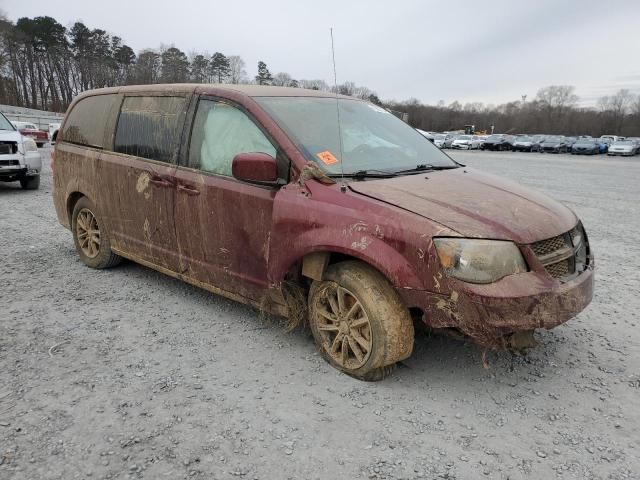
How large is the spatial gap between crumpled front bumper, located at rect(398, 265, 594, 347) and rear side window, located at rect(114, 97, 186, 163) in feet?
7.89

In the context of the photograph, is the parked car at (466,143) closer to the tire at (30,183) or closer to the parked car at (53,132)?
the parked car at (53,132)

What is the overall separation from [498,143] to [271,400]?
50172mm

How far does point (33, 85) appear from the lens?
75.0 metres

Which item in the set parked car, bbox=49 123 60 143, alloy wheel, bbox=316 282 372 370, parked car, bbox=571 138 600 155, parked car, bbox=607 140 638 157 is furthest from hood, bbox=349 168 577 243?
parked car, bbox=607 140 638 157

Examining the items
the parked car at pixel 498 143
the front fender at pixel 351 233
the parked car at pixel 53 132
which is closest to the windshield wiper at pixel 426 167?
the front fender at pixel 351 233

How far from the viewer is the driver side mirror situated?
327 centimetres

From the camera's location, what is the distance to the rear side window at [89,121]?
4922mm

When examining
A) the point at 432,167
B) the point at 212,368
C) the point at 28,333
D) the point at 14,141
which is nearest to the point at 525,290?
the point at 432,167

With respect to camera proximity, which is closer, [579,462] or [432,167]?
[579,462]

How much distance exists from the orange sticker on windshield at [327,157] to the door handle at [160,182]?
1358 millimetres

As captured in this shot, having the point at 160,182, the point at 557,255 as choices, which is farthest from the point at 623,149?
the point at 160,182

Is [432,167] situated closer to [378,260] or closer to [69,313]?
[378,260]

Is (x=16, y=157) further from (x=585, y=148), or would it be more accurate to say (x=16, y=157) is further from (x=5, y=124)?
(x=585, y=148)

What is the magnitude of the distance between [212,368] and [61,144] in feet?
11.5
